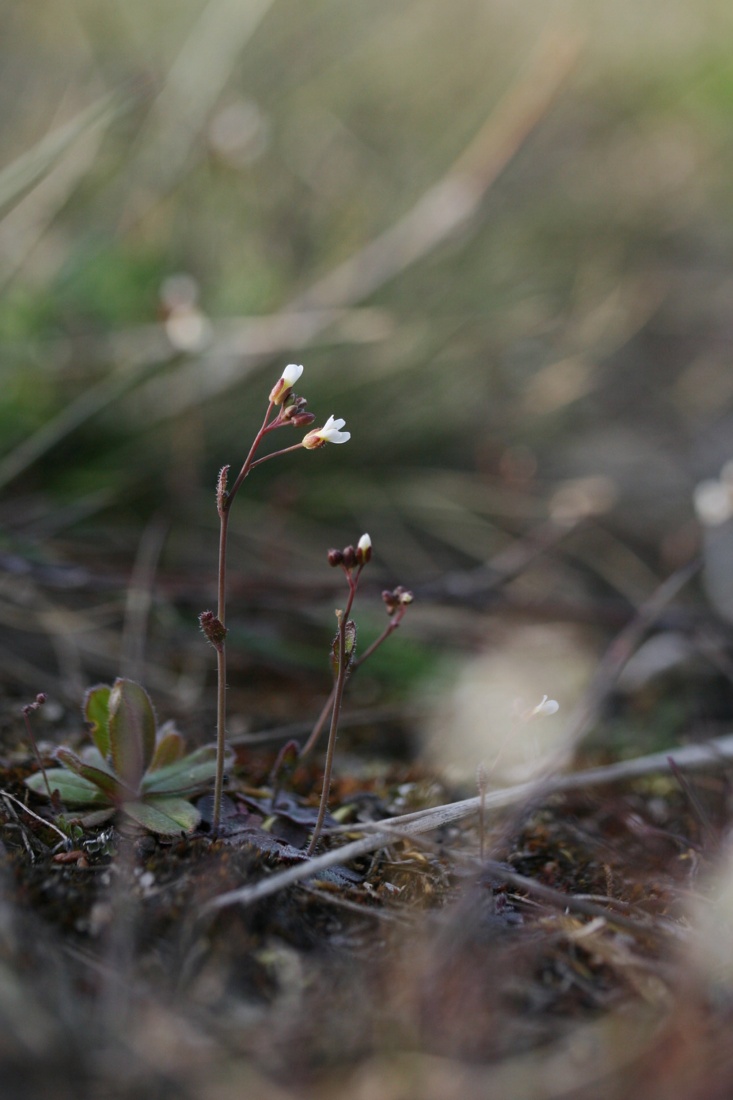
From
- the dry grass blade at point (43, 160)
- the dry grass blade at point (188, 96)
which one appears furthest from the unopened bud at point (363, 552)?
the dry grass blade at point (188, 96)

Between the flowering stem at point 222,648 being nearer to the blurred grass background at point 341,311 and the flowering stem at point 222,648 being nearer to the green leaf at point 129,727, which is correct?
the green leaf at point 129,727

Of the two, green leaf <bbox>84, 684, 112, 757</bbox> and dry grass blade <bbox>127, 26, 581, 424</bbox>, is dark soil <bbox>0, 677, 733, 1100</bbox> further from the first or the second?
dry grass blade <bbox>127, 26, 581, 424</bbox>

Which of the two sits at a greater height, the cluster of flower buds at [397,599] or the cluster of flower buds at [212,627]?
the cluster of flower buds at [397,599]

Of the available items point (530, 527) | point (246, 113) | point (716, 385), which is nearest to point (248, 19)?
point (246, 113)

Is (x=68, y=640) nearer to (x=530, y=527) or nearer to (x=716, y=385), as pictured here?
A: (x=530, y=527)

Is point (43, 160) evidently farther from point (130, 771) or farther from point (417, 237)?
point (130, 771)

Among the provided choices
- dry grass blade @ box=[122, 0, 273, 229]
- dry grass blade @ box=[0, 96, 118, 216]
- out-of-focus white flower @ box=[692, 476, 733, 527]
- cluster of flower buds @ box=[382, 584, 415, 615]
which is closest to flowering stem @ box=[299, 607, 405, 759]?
cluster of flower buds @ box=[382, 584, 415, 615]
